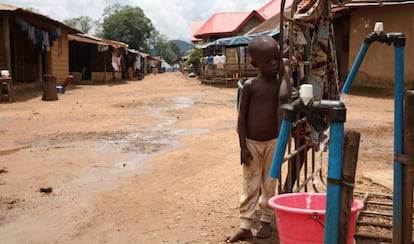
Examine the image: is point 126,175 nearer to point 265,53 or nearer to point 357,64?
point 265,53

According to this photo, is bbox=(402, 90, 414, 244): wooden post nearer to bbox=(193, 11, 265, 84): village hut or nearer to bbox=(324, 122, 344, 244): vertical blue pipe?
bbox=(324, 122, 344, 244): vertical blue pipe

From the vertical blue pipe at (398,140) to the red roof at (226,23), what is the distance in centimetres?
3493

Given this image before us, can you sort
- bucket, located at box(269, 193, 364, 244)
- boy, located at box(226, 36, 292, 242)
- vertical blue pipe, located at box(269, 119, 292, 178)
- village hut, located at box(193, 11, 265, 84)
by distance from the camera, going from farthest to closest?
1. village hut, located at box(193, 11, 265, 84)
2. boy, located at box(226, 36, 292, 242)
3. bucket, located at box(269, 193, 364, 244)
4. vertical blue pipe, located at box(269, 119, 292, 178)

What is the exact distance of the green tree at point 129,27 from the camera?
55.5 meters

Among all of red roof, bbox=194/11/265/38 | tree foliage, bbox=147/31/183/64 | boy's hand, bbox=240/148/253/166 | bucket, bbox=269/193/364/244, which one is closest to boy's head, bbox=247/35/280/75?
boy's hand, bbox=240/148/253/166

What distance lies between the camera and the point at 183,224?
3.86 meters

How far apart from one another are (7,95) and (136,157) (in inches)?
368

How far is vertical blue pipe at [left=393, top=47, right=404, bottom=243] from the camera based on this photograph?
2656 millimetres

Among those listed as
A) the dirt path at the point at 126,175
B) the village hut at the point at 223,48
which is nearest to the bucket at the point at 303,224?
the dirt path at the point at 126,175

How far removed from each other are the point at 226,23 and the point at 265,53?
36411 mm

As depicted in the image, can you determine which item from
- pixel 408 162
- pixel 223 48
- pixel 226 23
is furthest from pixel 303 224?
pixel 226 23

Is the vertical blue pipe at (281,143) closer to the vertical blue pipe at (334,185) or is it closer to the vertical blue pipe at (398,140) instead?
the vertical blue pipe at (334,185)

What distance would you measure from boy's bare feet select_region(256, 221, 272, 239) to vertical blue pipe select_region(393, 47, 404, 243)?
3.15 ft

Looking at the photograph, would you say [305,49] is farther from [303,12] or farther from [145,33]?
[145,33]
